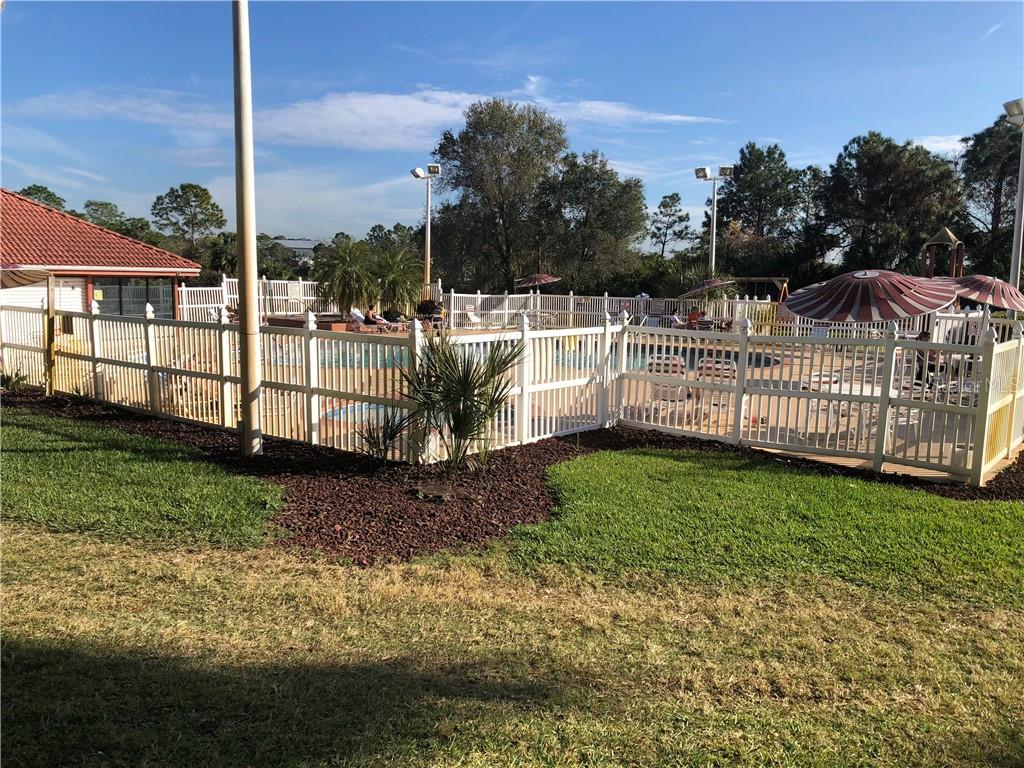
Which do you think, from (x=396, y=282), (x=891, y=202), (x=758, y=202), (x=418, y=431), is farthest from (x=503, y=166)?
(x=418, y=431)

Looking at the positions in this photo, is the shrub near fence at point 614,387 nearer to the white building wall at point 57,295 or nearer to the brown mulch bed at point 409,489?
the brown mulch bed at point 409,489

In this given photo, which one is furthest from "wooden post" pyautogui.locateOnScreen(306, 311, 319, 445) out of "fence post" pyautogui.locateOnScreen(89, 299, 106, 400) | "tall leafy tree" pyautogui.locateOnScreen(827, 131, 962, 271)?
"tall leafy tree" pyautogui.locateOnScreen(827, 131, 962, 271)

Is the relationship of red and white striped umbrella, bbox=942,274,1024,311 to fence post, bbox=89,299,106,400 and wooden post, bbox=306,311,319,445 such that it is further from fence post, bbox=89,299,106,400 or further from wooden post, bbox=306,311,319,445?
fence post, bbox=89,299,106,400

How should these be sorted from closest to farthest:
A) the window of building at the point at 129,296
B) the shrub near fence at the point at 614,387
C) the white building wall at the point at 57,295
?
the shrub near fence at the point at 614,387, the white building wall at the point at 57,295, the window of building at the point at 129,296

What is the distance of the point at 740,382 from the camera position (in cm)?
855

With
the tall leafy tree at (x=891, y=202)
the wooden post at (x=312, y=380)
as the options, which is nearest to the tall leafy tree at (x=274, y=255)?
the tall leafy tree at (x=891, y=202)

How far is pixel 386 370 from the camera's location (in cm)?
740

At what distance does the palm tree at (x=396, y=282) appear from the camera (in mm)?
27891

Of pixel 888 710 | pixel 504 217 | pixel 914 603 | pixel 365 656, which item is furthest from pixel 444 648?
pixel 504 217

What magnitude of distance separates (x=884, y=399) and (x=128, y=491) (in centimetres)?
767

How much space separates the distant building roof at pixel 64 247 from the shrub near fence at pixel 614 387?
8372mm

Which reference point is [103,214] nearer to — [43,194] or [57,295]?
[43,194]

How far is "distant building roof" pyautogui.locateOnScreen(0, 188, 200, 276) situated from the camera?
17297mm

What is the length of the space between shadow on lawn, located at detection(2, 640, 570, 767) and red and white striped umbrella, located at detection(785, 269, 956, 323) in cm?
819
